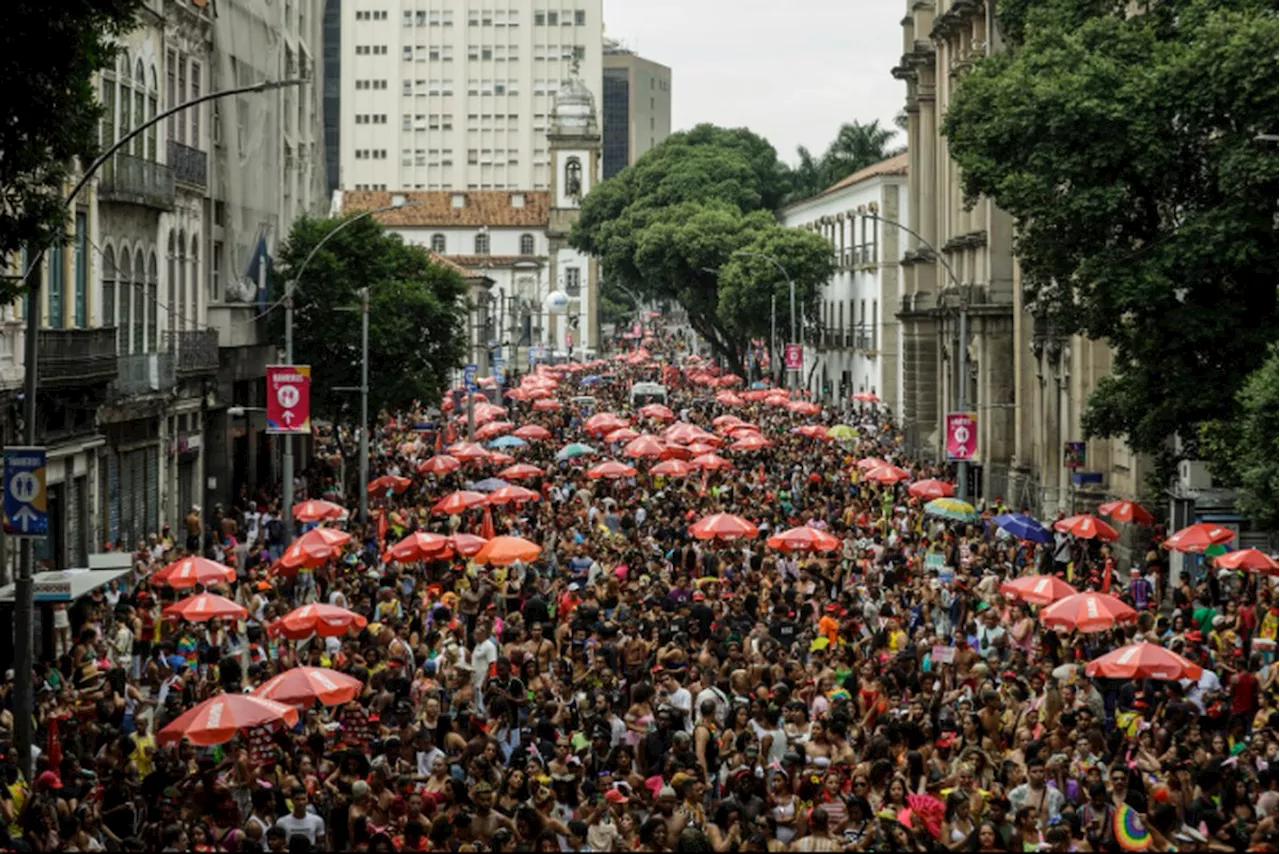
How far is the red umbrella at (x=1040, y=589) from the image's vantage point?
25.4 metres

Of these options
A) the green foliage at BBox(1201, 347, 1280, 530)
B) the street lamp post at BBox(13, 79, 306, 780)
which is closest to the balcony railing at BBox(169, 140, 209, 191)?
the green foliage at BBox(1201, 347, 1280, 530)

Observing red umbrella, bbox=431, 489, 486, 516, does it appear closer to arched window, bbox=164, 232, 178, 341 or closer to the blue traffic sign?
arched window, bbox=164, 232, 178, 341

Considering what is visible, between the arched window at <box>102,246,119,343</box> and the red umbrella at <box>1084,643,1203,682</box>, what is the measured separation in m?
23.6

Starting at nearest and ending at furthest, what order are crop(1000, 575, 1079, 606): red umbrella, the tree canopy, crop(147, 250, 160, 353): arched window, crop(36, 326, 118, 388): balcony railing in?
crop(1000, 575, 1079, 606): red umbrella
crop(36, 326, 118, 388): balcony railing
crop(147, 250, 160, 353): arched window
the tree canopy

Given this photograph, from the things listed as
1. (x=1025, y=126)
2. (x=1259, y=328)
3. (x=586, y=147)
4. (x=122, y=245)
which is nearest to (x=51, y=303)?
(x=122, y=245)

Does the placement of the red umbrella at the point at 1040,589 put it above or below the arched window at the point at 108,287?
below

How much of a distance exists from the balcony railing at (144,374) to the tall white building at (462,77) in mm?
123793

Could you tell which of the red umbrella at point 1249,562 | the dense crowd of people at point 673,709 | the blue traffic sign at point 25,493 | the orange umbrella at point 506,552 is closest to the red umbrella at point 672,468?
the dense crowd of people at point 673,709

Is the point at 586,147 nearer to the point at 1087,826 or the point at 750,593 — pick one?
the point at 750,593

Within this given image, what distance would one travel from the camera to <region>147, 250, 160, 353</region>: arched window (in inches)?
1721

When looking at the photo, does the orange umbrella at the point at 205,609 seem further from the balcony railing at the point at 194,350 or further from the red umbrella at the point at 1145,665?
the balcony railing at the point at 194,350

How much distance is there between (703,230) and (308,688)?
84843 millimetres

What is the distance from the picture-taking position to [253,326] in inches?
2040

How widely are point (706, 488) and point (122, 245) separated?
12.2m
